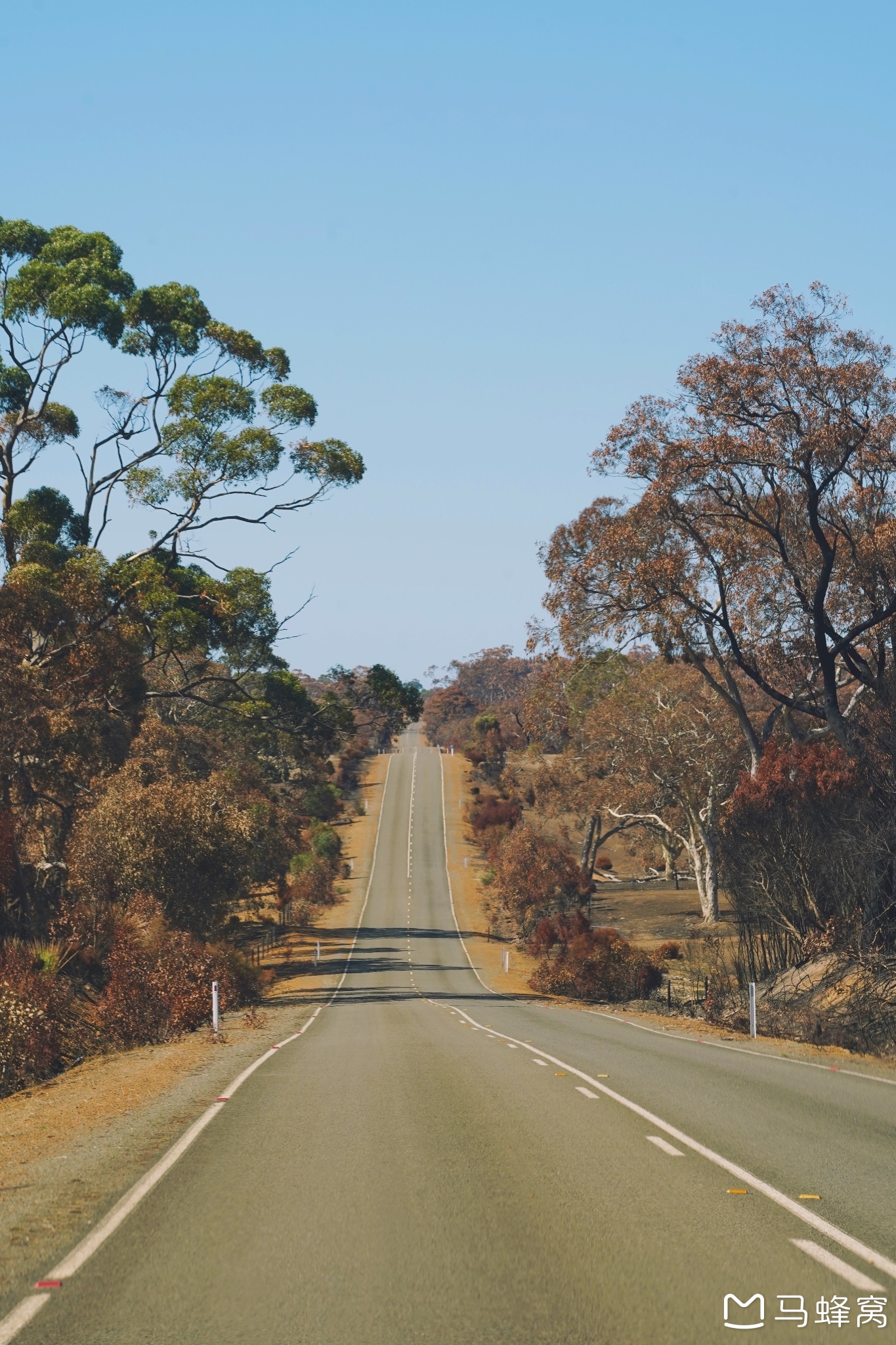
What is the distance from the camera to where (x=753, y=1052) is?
19.3 m

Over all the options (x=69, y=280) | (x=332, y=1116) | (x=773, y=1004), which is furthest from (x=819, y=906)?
(x=69, y=280)

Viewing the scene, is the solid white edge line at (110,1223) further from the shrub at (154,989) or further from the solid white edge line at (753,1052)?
the shrub at (154,989)

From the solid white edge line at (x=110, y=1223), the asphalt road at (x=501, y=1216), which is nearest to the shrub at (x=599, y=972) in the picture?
the asphalt road at (x=501, y=1216)

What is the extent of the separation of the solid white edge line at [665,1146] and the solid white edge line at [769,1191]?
133mm

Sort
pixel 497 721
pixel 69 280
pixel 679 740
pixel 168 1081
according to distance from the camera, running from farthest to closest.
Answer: pixel 497 721 → pixel 679 740 → pixel 69 280 → pixel 168 1081

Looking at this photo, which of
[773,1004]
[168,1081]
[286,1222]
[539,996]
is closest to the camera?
[286,1222]

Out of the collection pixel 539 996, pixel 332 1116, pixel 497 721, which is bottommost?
pixel 539 996

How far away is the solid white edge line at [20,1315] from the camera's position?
533 centimetres

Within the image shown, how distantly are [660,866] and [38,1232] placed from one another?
90186mm

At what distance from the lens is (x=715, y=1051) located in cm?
1912

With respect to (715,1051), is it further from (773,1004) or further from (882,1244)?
(882,1244)

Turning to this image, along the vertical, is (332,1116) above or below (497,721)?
below

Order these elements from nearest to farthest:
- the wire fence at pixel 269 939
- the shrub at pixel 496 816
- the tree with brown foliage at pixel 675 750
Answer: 1. the tree with brown foliage at pixel 675 750
2. the wire fence at pixel 269 939
3. the shrub at pixel 496 816

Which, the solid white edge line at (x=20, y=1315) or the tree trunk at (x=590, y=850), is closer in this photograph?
the solid white edge line at (x=20, y=1315)
